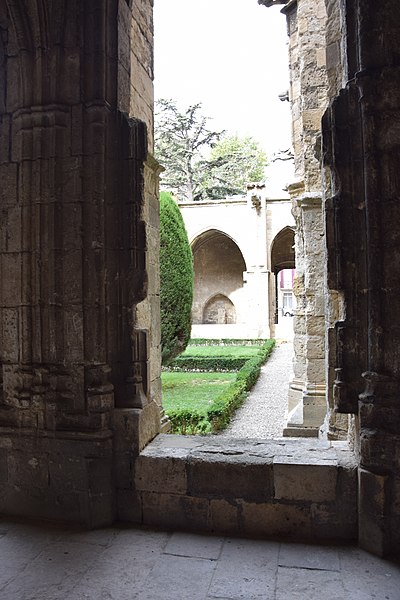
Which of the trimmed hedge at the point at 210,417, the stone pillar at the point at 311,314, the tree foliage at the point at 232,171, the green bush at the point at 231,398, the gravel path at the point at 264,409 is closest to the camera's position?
the stone pillar at the point at 311,314

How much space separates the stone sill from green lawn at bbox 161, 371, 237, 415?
400cm

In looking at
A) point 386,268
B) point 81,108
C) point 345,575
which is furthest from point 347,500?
point 81,108

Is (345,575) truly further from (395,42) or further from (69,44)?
(69,44)

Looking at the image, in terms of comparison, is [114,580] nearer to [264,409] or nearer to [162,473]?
[162,473]

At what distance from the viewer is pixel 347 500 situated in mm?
2527

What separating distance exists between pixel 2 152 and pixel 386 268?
7.74 feet

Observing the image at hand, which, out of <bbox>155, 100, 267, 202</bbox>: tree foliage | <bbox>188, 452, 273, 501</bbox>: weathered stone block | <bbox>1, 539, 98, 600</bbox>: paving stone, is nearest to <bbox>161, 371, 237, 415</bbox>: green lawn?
<bbox>188, 452, 273, 501</bbox>: weathered stone block

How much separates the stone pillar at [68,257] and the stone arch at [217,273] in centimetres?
2154

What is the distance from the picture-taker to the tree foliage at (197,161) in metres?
26.9

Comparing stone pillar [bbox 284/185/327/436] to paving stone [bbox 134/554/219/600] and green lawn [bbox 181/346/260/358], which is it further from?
green lawn [bbox 181/346/260/358]

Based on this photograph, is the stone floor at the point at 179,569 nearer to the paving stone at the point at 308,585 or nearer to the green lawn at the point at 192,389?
the paving stone at the point at 308,585

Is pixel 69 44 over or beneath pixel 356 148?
over

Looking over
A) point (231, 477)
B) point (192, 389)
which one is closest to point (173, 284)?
point (192, 389)

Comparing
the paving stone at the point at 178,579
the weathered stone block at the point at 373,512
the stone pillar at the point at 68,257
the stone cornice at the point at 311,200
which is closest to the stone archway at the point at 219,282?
the stone cornice at the point at 311,200
